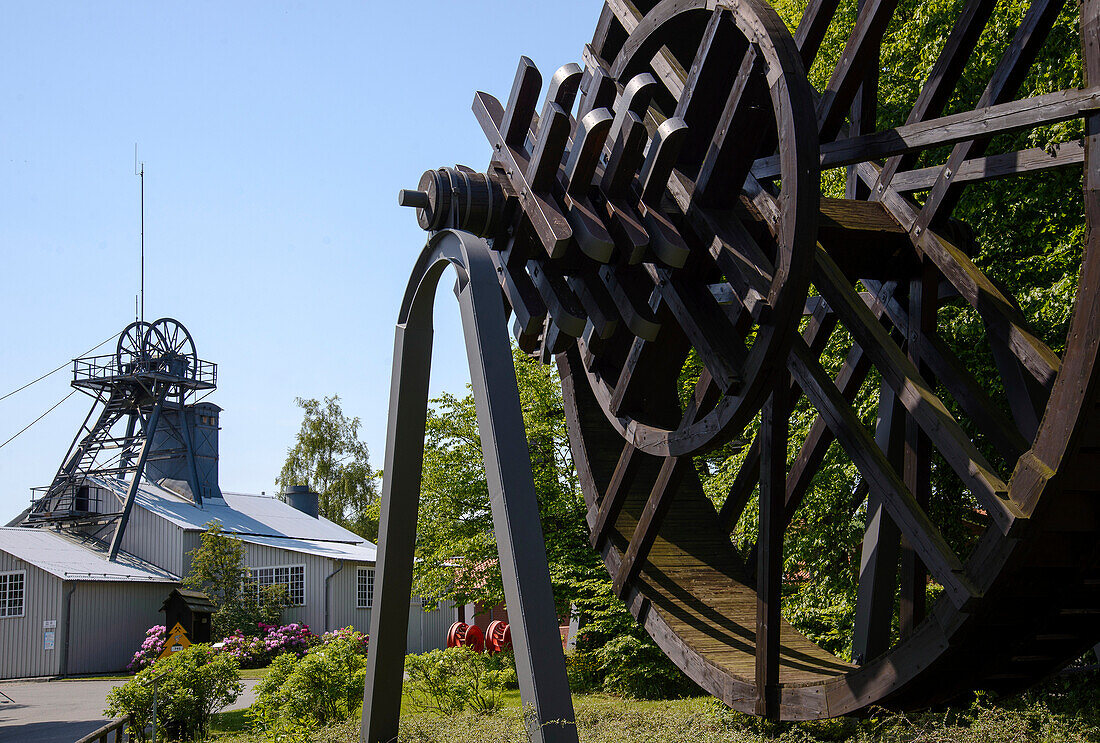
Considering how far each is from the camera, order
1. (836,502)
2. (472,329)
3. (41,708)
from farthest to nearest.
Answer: (41,708)
(836,502)
(472,329)

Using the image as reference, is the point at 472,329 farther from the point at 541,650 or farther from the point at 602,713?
the point at 602,713

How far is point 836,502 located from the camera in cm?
1019

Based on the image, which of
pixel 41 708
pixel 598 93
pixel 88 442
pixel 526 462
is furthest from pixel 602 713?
pixel 88 442


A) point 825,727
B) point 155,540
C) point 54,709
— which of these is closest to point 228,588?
point 155,540

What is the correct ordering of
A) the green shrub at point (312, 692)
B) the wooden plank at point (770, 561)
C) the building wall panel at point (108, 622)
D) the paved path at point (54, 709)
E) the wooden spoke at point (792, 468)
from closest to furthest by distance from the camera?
the wooden plank at point (770, 561)
the wooden spoke at point (792, 468)
the green shrub at point (312, 692)
the paved path at point (54, 709)
the building wall panel at point (108, 622)

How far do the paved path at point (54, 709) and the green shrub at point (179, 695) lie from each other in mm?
1752

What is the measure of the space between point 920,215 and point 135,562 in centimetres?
Answer: 2637

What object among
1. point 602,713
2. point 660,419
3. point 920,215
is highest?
point 920,215

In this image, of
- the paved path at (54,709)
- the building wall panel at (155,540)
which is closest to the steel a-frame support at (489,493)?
the paved path at (54,709)

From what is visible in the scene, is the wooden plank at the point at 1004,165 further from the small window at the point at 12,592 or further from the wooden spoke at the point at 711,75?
the small window at the point at 12,592

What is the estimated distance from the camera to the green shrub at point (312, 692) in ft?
31.8

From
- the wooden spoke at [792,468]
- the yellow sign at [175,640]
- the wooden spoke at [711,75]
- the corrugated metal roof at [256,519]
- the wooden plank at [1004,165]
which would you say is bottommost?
the yellow sign at [175,640]

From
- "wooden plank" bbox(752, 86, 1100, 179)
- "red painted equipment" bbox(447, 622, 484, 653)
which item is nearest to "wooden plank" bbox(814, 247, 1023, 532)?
"wooden plank" bbox(752, 86, 1100, 179)

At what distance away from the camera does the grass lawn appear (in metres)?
6.12
